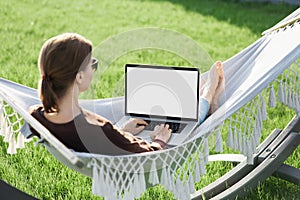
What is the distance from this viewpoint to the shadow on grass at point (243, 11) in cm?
577

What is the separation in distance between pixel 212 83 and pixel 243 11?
13.6 ft

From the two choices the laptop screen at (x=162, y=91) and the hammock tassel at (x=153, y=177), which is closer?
the hammock tassel at (x=153, y=177)

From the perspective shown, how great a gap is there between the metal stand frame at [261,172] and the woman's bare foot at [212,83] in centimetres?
31

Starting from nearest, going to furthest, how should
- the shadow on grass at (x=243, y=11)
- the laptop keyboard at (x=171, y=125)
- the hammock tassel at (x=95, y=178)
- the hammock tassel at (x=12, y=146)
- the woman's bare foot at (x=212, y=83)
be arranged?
1. the hammock tassel at (x=95, y=178)
2. the hammock tassel at (x=12, y=146)
3. the laptop keyboard at (x=171, y=125)
4. the woman's bare foot at (x=212, y=83)
5. the shadow on grass at (x=243, y=11)

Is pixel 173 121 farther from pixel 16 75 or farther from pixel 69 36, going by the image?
pixel 16 75

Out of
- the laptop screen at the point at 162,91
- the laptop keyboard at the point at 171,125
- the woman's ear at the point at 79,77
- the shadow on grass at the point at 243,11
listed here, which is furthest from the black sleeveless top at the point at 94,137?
the shadow on grass at the point at 243,11

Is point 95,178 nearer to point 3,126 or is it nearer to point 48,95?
point 48,95

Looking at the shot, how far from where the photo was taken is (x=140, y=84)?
7.80 feet

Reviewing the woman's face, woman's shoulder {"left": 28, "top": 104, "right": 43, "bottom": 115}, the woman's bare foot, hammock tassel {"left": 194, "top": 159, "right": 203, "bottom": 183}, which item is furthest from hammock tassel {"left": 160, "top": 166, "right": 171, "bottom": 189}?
the woman's bare foot

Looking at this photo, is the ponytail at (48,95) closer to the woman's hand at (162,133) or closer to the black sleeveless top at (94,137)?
the black sleeveless top at (94,137)

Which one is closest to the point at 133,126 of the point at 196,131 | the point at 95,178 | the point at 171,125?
the point at 171,125

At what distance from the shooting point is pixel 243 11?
6.34m

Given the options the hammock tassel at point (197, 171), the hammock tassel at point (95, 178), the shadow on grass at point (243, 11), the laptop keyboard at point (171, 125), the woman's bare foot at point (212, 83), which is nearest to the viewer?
the hammock tassel at point (95, 178)

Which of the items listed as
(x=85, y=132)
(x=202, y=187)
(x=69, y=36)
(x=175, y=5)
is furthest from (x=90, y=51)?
(x=175, y=5)
